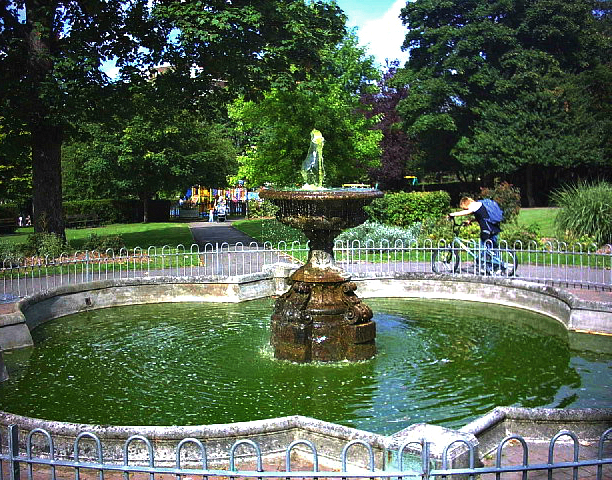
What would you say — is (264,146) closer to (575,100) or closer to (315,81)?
(315,81)

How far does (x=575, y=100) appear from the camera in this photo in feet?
139

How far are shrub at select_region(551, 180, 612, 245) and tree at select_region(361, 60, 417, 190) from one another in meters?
26.6

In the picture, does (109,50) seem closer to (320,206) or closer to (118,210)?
(320,206)

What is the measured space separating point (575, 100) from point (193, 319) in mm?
35653

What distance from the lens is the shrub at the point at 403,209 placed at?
27.2 m

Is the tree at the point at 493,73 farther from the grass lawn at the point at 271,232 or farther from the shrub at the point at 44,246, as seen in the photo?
the shrub at the point at 44,246

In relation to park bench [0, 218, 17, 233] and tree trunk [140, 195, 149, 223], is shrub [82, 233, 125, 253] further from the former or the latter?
tree trunk [140, 195, 149, 223]

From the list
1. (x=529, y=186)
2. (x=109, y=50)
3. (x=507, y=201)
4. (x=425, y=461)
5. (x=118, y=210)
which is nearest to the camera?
(x=425, y=461)

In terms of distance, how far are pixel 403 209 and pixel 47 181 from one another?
43.0 feet

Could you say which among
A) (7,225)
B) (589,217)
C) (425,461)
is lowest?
(425,461)

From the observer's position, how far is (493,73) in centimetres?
4372

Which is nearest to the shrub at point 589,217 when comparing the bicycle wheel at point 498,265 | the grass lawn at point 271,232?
the bicycle wheel at point 498,265

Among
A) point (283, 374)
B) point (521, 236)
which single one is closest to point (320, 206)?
point (283, 374)

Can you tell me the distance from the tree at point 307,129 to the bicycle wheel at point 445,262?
1190 cm
